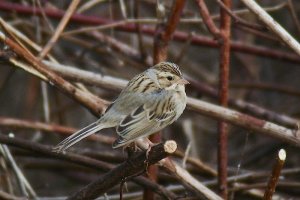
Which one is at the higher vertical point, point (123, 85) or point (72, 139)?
point (123, 85)

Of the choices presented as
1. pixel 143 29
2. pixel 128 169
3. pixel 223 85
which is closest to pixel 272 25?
pixel 223 85

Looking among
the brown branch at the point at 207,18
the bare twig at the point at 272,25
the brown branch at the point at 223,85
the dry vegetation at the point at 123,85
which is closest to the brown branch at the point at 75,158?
the dry vegetation at the point at 123,85

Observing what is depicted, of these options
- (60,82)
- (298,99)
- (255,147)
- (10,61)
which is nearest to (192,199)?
(60,82)

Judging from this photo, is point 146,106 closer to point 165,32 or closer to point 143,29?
point 165,32

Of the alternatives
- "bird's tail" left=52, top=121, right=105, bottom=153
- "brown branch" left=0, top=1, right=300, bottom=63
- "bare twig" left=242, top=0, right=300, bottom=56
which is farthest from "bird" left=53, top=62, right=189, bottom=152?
"brown branch" left=0, top=1, right=300, bottom=63

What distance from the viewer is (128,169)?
3.26 metres

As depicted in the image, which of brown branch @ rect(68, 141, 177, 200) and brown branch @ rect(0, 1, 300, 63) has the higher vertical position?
brown branch @ rect(0, 1, 300, 63)

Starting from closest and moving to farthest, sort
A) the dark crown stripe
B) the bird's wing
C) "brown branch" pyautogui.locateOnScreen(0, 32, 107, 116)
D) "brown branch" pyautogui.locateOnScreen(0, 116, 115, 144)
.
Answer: the bird's wing
"brown branch" pyautogui.locateOnScreen(0, 32, 107, 116)
the dark crown stripe
"brown branch" pyautogui.locateOnScreen(0, 116, 115, 144)

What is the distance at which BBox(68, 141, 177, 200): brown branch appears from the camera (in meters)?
3.06

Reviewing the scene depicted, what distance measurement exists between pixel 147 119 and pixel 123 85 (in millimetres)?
505

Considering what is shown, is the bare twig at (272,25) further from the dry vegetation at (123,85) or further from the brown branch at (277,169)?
the brown branch at (277,169)

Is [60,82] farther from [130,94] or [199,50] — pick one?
[199,50]

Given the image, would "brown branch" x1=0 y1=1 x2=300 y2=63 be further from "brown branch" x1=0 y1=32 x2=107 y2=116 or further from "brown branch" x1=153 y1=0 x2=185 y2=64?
"brown branch" x1=0 y1=32 x2=107 y2=116

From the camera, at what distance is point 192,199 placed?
169 inches
